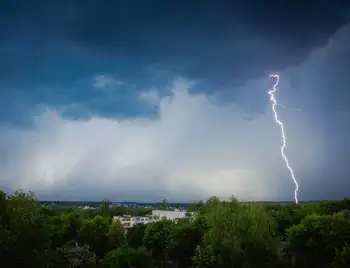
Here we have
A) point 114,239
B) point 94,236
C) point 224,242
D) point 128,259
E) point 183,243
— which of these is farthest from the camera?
point 114,239

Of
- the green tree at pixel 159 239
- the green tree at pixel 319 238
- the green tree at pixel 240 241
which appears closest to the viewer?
the green tree at pixel 240 241

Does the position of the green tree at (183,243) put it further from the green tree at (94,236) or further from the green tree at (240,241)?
the green tree at (94,236)

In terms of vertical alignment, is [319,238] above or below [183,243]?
above

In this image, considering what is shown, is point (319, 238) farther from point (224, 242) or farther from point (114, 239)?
point (114, 239)

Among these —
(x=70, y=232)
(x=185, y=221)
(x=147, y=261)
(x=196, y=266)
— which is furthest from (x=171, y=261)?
(x=70, y=232)

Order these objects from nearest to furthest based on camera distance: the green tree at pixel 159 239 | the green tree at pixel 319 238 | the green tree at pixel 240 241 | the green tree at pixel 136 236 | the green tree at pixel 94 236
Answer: the green tree at pixel 240 241
the green tree at pixel 319 238
the green tree at pixel 159 239
the green tree at pixel 94 236
the green tree at pixel 136 236

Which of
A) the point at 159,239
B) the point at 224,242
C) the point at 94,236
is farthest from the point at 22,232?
the point at 94,236

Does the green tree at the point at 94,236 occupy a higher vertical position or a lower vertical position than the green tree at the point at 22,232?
lower

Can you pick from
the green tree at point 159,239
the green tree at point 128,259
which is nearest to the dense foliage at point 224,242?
the green tree at point 128,259

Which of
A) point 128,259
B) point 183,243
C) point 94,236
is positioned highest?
point 183,243

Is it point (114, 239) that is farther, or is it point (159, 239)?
point (114, 239)

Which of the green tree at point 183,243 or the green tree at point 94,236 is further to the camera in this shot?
the green tree at point 94,236

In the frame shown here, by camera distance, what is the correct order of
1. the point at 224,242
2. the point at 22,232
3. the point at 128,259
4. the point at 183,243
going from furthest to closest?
the point at 183,243 < the point at 128,259 < the point at 224,242 < the point at 22,232
